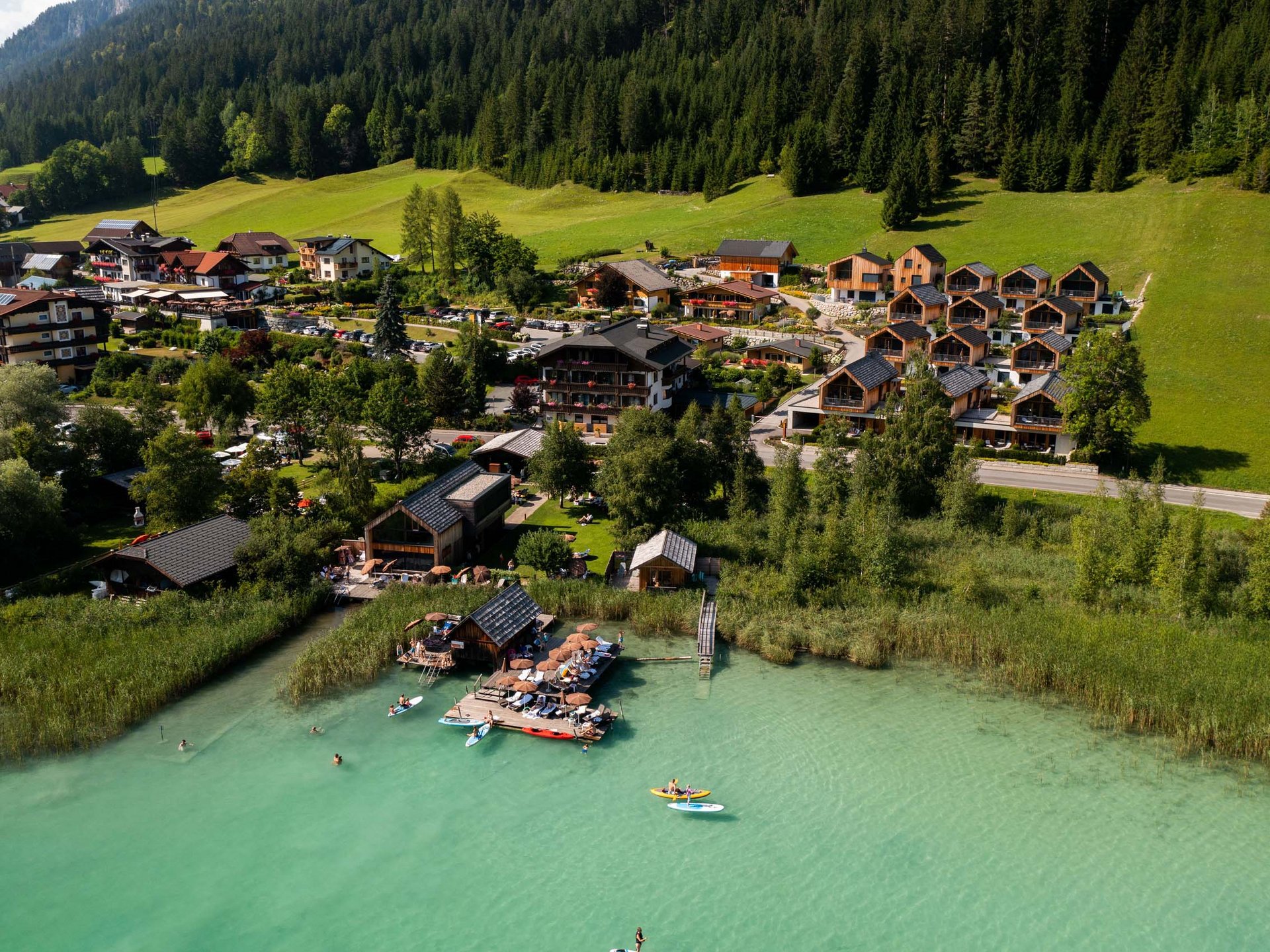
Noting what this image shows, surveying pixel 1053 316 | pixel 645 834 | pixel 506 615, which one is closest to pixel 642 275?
pixel 1053 316

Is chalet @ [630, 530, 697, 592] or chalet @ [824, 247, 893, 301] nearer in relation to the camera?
chalet @ [630, 530, 697, 592]

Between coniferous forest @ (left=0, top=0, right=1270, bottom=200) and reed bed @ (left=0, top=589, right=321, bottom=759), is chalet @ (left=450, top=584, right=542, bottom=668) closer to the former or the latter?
reed bed @ (left=0, top=589, right=321, bottom=759)

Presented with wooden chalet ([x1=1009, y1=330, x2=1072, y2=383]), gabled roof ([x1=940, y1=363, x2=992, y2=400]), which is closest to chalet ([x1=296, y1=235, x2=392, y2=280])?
gabled roof ([x1=940, y1=363, x2=992, y2=400])

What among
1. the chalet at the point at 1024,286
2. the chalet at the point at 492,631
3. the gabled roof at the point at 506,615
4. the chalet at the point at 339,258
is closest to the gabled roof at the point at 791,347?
the chalet at the point at 1024,286

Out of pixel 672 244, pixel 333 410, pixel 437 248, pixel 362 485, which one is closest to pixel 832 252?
pixel 672 244

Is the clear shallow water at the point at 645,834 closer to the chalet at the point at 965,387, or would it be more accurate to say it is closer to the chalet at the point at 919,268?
the chalet at the point at 965,387

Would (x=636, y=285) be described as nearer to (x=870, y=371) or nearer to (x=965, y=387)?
(x=870, y=371)

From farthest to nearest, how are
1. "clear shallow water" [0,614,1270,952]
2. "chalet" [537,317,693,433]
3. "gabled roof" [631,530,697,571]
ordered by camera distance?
"chalet" [537,317,693,433] → "gabled roof" [631,530,697,571] → "clear shallow water" [0,614,1270,952]
